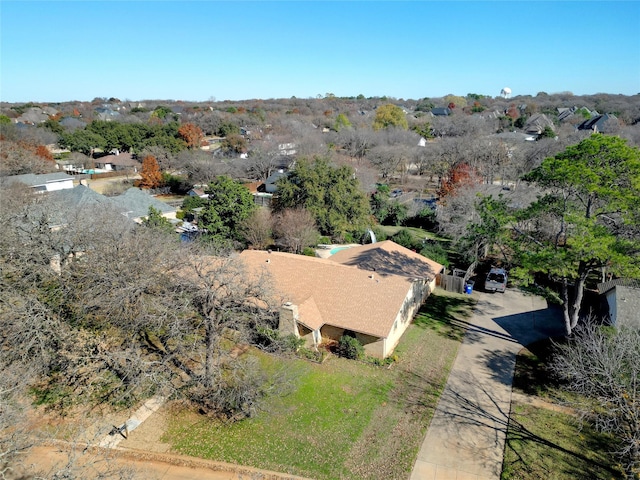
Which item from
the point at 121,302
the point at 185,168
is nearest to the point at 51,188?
the point at 185,168

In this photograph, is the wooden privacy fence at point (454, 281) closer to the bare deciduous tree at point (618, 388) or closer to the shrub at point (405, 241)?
A: the shrub at point (405, 241)

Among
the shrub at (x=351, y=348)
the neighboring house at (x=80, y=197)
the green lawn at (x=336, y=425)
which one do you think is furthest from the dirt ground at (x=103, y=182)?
the green lawn at (x=336, y=425)

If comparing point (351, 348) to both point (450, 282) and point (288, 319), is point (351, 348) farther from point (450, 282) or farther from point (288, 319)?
point (450, 282)

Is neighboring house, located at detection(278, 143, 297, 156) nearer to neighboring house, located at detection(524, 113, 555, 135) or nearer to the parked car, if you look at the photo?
the parked car

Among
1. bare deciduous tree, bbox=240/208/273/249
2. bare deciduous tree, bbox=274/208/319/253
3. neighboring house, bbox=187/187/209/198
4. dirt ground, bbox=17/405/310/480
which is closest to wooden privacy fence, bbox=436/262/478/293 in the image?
A: bare deciduous tree, bbox=274/208/319/253

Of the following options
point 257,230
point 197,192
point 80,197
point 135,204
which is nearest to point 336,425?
point 257,230

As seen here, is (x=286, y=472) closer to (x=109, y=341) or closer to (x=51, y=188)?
(x=109, y=341)

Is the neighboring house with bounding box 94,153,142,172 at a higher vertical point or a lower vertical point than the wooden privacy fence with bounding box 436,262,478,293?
higher
